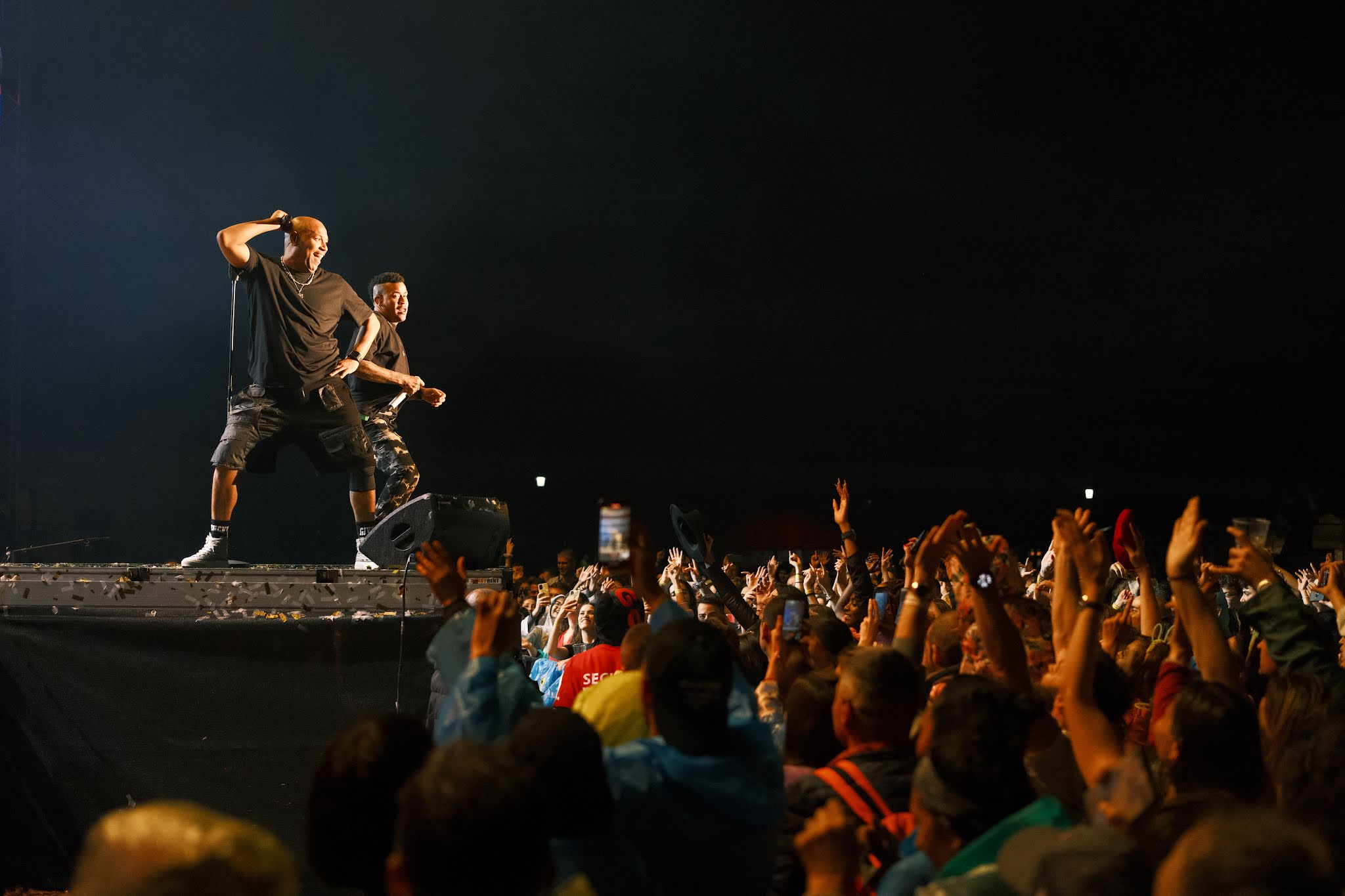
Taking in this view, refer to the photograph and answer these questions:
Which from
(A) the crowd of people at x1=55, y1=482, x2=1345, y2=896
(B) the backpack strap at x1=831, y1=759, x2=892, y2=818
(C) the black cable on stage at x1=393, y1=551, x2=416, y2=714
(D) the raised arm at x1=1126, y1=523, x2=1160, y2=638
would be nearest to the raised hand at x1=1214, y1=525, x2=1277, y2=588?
(A) the crowd of people at x1=55, y1=482, x2=1345, y2=896

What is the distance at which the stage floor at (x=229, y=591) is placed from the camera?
17.3 ft

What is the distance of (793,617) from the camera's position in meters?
4.13

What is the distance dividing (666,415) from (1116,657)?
1437cm

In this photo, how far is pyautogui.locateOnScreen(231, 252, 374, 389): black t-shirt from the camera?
6008 mm

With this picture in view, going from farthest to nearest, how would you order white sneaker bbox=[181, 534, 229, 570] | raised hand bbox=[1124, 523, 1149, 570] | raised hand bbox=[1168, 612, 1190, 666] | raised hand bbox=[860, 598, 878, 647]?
1. white sneaker bbox=[181, 534, 229, 570]
2. raised hand bbox=[860, 598, 878, 647]
3. raised hand bbox=[1124, 523, 1149, 570]
4. raised hand bbox=[1168, 612, 1190, 666]

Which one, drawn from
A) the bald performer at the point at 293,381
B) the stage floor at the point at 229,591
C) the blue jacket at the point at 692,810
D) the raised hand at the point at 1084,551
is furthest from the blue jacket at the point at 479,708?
the bald performer at the point at 293,381

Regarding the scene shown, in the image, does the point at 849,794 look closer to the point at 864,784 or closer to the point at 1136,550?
the point at 864,784

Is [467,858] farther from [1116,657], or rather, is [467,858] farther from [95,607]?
[95,607]

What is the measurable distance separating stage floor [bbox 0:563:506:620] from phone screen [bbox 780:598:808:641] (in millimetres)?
1936

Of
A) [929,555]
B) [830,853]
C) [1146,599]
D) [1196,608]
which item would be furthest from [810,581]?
[830,853]

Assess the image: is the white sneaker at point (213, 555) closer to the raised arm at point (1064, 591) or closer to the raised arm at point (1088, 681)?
the raised arm at point (1064, 591)

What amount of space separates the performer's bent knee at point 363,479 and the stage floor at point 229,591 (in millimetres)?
908

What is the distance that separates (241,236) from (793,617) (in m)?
3.62

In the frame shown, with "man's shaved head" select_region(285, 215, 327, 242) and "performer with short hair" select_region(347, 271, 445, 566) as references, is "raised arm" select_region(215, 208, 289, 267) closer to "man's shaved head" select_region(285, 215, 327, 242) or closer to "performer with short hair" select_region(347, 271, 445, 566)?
"man's shaved head" select_region(285, 215, 327, 242)
